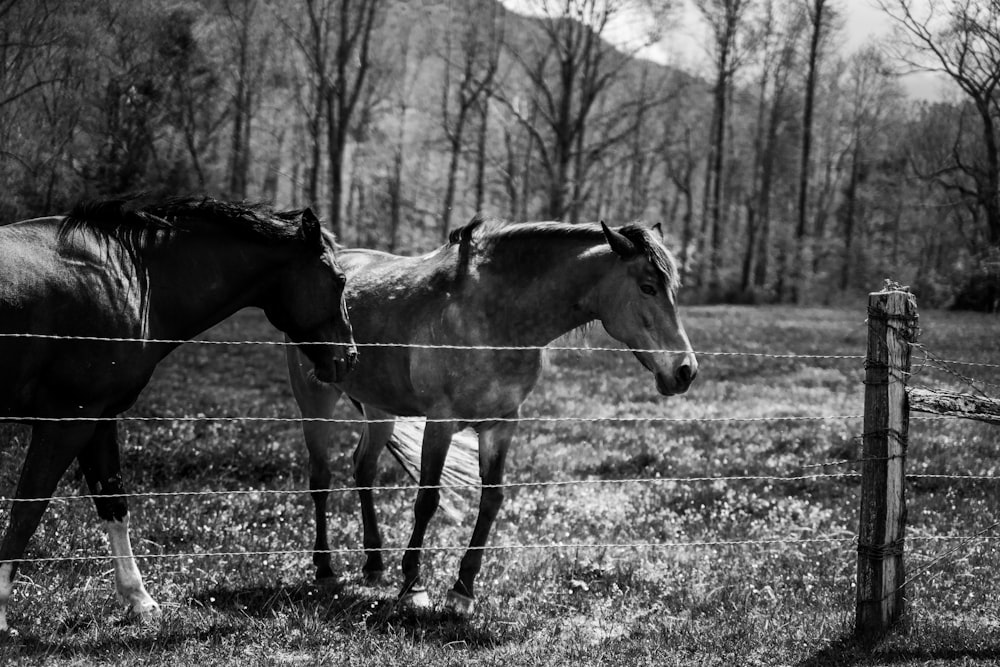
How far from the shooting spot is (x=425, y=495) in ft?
18.1

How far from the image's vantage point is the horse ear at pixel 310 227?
4902mm

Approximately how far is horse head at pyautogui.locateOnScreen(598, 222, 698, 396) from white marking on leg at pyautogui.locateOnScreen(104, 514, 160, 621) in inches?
131

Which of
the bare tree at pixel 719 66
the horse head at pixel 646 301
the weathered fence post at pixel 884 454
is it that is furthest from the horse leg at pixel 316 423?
the bare tree at pixel 719 66

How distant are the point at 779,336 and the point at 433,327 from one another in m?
18.1

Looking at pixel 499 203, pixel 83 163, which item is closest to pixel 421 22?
pixel 499 203

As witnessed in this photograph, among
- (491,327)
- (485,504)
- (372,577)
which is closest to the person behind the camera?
(491,327)

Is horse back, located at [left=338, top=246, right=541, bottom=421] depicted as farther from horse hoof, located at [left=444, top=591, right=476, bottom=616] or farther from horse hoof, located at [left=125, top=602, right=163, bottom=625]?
horse hoof, located at [left=125, top=602, right=163, bottom=625]

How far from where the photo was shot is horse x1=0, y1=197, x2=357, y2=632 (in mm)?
4270

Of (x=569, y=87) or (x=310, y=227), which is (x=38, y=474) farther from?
Result: (x=569, y=87)

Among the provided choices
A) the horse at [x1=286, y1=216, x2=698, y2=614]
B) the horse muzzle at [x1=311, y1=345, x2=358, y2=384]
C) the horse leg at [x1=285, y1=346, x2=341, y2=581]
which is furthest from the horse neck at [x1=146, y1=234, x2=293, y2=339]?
the horse leg at [x1=285, y1=346, x2=341, y2=581]

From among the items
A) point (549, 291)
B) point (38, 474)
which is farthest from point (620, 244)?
point (38, 474)

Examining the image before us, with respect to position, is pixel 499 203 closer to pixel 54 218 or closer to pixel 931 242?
pixel 931 242

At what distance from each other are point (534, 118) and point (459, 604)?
23.3 meters

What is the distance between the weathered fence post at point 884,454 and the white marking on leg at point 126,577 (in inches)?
169
